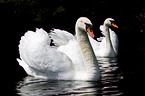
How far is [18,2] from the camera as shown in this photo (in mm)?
23609

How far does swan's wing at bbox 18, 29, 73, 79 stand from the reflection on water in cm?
24

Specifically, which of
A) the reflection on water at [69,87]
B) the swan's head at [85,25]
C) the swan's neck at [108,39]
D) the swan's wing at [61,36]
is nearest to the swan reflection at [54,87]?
the reflection on water at [69,87]

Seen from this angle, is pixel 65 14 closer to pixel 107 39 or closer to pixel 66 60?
pixel 107 39

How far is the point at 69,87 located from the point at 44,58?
103 centimetres

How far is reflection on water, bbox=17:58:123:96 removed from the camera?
20.8ft

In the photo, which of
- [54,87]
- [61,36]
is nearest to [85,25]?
[61,36]

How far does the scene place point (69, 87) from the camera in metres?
6.80

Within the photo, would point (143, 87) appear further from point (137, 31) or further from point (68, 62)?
point (137, 31)

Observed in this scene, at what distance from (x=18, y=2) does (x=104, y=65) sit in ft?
49.5

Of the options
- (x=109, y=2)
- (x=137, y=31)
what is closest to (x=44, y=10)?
(x=109, y=2)

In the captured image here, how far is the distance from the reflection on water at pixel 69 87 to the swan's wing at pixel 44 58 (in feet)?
0.79

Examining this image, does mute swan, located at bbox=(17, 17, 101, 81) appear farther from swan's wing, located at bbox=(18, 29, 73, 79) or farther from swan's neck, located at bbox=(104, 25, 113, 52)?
swan's neck, located at bbox=(104, 25, 113, 52)

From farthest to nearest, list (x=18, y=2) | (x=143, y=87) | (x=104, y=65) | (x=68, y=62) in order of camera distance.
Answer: (x=18, y=2) → (x=104, y=65) → (x=68, y=62) → (x=143, y=87)

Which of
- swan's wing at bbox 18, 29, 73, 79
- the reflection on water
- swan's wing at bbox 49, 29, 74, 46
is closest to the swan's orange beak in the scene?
swan's wing at bbox 18, 29, 73, 79
